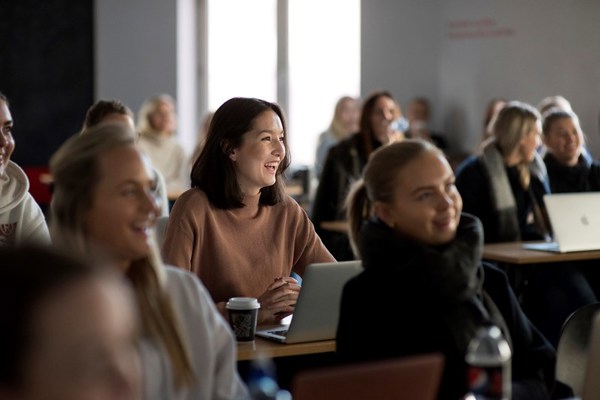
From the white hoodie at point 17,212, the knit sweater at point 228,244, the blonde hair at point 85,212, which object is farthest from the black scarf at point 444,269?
the white hoodie at point 17,212

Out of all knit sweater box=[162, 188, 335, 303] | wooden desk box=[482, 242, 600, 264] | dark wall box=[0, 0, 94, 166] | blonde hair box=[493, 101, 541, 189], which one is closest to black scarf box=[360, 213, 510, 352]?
knit sweater box=[162, 188, 335, 303]

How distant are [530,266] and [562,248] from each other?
0.29 m

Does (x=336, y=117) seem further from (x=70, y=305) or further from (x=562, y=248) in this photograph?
(x=70, y=305)

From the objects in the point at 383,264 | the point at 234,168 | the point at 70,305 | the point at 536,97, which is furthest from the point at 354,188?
the point at 536,97

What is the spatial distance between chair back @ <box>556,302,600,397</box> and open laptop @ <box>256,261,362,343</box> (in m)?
0.64

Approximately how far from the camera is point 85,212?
7.02 ft

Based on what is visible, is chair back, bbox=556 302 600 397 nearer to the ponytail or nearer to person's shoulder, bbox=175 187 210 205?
the ponytail

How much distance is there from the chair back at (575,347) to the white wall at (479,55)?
6.30 m

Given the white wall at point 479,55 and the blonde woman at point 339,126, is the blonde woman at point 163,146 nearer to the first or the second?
the blonde woman at point 339,126

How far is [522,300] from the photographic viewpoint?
545cm

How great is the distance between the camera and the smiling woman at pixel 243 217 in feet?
11.6

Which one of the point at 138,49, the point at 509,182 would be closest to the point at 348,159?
the point at 509,182

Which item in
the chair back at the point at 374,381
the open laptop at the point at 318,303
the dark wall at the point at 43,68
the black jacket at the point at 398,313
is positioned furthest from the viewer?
the dark wall at the point at 43,68

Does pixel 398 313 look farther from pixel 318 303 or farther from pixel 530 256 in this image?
pixel 530 256
